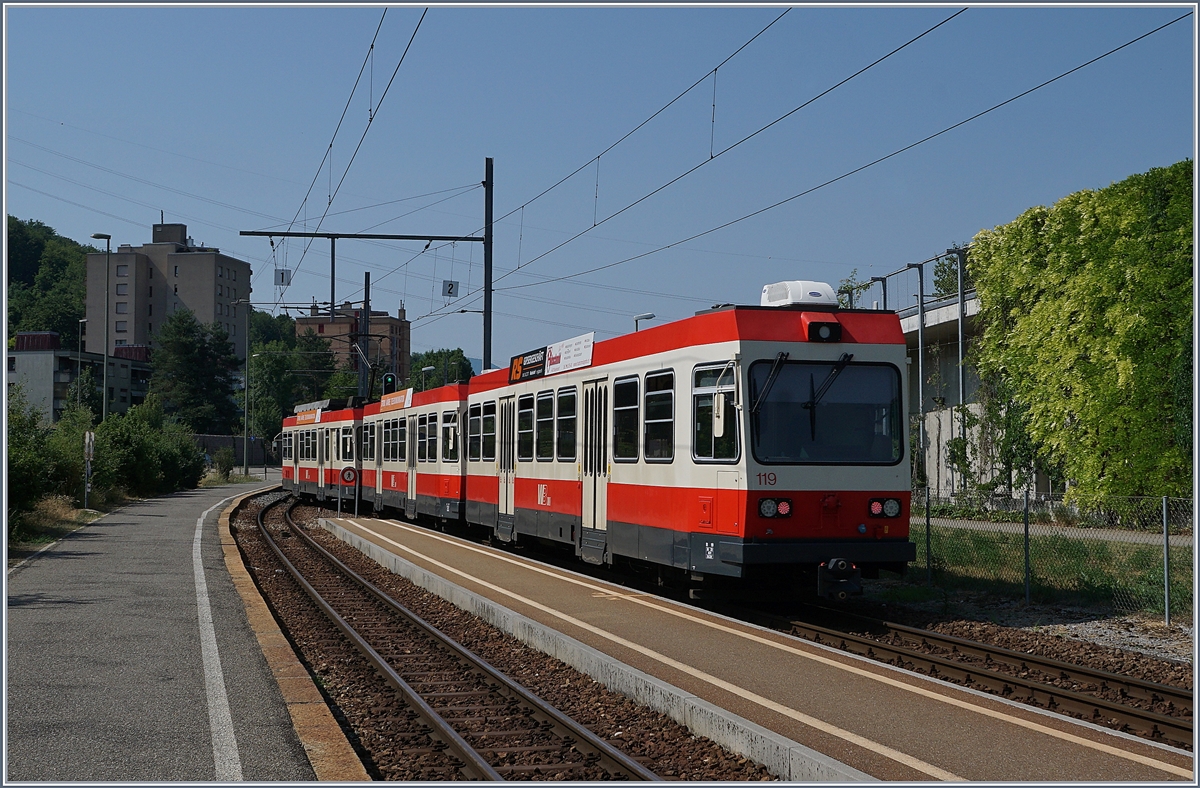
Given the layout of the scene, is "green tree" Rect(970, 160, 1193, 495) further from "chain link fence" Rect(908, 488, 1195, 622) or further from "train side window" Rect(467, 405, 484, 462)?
"train side window" Rect(467, 405, 484, 462)

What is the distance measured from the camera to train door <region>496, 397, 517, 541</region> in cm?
2031

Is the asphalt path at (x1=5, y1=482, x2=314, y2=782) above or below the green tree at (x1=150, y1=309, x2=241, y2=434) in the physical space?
below

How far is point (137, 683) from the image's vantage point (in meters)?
9.11

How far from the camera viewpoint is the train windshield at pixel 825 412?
41.1 ft

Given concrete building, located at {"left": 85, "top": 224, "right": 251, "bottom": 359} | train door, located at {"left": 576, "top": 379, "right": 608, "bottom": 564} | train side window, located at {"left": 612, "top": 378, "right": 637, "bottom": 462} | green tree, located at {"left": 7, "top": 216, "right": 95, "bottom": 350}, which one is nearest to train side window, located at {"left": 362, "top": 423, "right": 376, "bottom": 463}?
train door, located at {"left": 576, "top": 379, "right": 608, "bottom": 564}

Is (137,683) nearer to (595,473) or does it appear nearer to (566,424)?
(595,473)

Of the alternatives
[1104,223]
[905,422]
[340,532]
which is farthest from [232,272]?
[905,422]

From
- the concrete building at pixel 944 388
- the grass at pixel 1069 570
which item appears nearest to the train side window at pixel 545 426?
the grass at pixel 1069 570

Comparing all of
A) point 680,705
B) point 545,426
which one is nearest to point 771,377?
point 680,705

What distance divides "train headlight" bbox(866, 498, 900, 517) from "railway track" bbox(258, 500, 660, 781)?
4644 mm

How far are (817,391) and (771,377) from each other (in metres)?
0.61

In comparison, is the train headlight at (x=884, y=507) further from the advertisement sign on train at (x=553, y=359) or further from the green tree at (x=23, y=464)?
the green tree at (x=23, y=464)

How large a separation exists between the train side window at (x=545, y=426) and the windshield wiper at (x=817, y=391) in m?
6.07

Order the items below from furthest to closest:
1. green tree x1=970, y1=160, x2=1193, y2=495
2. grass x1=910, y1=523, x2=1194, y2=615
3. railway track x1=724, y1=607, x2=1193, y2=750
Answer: green tree x1=970, y1=160, x2=1193, y2=495 < grass x1=910, y1=523, x2=1194, y2=615 < railway track x1=724, y1=607, x2=1193, y2=750
